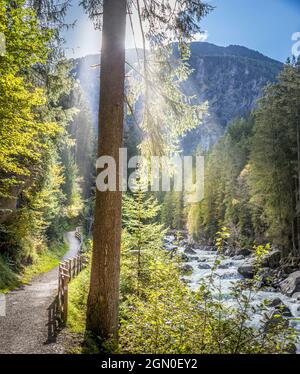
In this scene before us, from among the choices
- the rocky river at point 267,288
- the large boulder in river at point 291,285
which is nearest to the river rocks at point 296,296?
the rocky river at point 267,288

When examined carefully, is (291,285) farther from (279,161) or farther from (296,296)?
(279,161)

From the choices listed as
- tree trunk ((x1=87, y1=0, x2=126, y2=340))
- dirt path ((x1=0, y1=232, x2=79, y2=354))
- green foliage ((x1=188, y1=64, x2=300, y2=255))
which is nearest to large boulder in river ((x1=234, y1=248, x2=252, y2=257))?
green foliage ((x1=188, y1=64, x2=300, y2=255))

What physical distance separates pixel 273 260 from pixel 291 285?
726cm

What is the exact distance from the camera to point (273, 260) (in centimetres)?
2353

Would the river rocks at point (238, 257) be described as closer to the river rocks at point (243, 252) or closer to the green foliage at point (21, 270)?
the river rocks at point (243, 252)

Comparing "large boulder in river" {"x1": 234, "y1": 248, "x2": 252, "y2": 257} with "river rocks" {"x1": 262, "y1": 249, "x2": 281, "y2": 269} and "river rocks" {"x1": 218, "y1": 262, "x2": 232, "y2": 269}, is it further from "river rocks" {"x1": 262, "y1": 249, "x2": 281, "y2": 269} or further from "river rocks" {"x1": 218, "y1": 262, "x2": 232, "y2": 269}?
"river rocks" {"x1": 262, "y1": 249, "x2": 281, "y2": 269}

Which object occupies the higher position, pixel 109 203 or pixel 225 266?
pixel 109 203

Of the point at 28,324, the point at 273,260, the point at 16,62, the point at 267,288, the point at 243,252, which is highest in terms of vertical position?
the point at 16,62

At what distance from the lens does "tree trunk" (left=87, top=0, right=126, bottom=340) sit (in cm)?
518

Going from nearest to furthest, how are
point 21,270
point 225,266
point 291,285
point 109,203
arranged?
1. point 109,203
2. point 21,270
3. point 291,285
4. point 225,266

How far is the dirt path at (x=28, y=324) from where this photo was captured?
18.0 ft

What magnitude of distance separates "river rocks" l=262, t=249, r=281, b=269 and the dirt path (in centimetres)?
1817

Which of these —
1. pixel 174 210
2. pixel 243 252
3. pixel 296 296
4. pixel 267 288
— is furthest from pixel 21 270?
pixel 174 210

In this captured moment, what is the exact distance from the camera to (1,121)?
636cm
